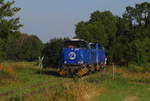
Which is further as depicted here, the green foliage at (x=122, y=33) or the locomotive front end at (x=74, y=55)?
the green foliage at (x=122, y=33)

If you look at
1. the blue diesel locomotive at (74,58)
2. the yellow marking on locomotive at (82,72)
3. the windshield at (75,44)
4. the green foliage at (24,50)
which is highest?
the green foliage at (24,50)

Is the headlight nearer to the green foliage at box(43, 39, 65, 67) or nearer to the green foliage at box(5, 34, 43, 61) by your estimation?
the green foliage at box(43, 39, 65, 67)

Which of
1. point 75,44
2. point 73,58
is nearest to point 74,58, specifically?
point 73,58

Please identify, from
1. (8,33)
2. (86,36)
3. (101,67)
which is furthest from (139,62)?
(8,33)

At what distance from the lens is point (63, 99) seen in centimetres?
1445

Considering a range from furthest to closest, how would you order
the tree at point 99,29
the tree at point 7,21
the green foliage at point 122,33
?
the tree at point 99,29 → the green foliage at point 122,33 → the tree at point 7,21

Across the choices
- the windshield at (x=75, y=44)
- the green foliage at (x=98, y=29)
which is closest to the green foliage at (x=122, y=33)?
the green foliage at (x=98, y=29)

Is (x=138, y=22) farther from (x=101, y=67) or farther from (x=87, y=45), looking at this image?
(x=87, y=45)

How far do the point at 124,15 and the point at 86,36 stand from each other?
29.1 m

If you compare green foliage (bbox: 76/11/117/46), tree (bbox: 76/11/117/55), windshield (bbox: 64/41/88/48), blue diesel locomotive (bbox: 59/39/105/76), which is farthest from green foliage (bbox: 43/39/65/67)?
green foliage (bbox: 76/11/117/46)

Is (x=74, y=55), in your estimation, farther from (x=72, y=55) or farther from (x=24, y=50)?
(x=24, y=50)

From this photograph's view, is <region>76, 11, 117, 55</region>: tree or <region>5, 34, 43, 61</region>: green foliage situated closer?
<region>76, 11, 117, 55</region>: tree

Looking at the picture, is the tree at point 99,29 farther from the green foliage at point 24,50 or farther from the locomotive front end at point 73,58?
the locomotive front end at point 73,58

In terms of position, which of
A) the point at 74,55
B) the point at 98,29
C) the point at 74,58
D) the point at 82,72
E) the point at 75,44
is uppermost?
the point at 98,29
